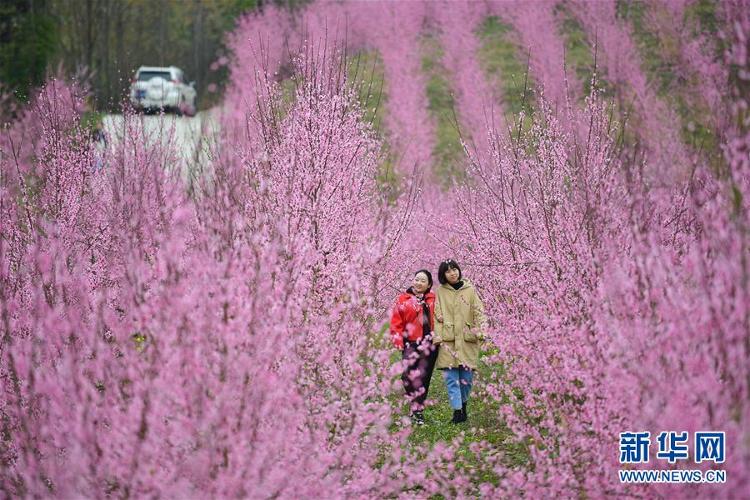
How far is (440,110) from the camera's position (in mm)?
30344

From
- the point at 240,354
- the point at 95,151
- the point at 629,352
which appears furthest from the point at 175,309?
the point at 95,151

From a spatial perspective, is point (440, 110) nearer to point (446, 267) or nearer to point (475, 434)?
point (446, 267)

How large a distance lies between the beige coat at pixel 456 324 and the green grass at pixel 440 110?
11.5 metres

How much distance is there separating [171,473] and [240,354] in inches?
28.6

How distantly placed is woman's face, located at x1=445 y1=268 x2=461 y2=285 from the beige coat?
0.25 feet

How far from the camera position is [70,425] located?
418 cm

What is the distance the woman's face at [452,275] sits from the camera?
789 centimetres

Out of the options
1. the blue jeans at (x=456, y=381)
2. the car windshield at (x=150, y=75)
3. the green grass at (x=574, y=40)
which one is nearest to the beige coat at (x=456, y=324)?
the blue jeans at (x=456, y=381)

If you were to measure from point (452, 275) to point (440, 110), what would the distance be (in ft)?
76.2

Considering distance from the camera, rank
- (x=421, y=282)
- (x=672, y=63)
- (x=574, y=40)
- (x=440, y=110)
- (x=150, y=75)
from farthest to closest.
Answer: (x=574, y=40) → (x=440, y=110) → (x=150, y=75) → (x=672, y=63) → (x=421, y=282)

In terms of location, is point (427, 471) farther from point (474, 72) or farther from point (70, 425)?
point (474, 72)

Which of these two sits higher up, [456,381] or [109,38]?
[109,38]

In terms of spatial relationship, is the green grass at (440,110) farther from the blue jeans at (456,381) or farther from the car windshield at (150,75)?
the blue jeans at (456,381)

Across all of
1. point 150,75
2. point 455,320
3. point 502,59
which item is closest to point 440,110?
point 502,59
